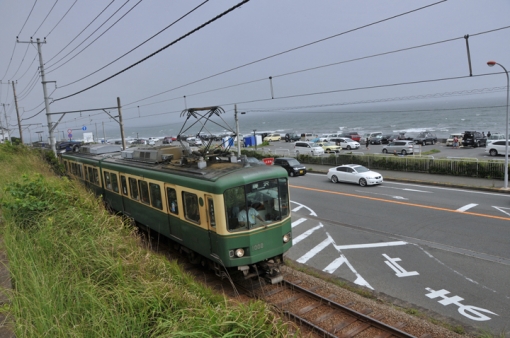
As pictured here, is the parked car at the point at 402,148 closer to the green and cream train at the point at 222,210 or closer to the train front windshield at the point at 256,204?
the green and cream train at the point at 222,210

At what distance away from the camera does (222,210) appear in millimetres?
8648

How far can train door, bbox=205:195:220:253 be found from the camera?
8.87m

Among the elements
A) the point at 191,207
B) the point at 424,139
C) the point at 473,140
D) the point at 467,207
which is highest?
the point at 191,207

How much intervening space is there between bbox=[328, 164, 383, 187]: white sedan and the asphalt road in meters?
2.39

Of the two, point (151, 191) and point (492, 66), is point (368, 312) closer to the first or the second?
point (151, 191)

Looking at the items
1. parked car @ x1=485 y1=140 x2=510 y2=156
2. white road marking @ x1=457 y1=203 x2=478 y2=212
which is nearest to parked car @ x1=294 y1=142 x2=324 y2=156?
parked car @ x1=485 y1=140 x2=510 y2=156

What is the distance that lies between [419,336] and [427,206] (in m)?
12.4

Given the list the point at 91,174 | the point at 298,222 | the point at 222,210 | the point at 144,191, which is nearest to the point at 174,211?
the point at 144,191

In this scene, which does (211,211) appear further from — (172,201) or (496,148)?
(496,148)

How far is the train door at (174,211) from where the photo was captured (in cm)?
1030

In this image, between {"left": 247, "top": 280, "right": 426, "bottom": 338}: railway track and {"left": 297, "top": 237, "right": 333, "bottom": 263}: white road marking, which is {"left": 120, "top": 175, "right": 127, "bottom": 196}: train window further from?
{"left": 247, "top": 280, "right": 426, "bottom": 338}: railway track

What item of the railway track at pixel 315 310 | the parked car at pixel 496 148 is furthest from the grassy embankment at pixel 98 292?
the parked car at pixel 496 148

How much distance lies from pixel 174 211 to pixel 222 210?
2391 mm

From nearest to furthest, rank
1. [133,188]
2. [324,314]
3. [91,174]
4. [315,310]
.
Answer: [324,314]
[315,310]
[133,188]
[91,174]
